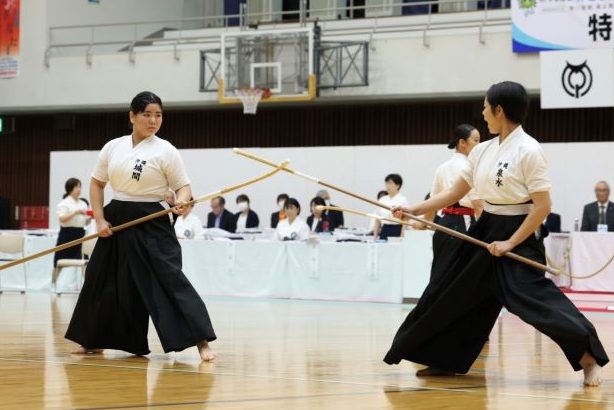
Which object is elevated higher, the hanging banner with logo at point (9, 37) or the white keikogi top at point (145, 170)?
the hanging banner with logo at point (9, 37)

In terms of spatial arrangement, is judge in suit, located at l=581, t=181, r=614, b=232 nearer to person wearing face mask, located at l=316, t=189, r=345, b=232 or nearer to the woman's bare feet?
person wearing face mask, located at l=316, t=189, r=345, b=232

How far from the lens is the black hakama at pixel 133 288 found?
6.24 meters

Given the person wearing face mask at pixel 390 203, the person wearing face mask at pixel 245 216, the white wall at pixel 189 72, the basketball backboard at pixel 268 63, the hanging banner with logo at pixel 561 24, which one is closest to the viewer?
the person wearing face mask at pixel 390 203

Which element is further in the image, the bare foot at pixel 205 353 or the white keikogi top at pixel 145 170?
the white keikogi top at pixel 145 170

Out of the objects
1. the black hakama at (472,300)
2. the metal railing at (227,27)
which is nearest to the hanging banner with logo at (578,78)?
the metal railing at (227,27)

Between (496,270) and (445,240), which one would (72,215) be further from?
(496,270)

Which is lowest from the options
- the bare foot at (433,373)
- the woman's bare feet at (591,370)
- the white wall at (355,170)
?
the bare foot at (433,373)

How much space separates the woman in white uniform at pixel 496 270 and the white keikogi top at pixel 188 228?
9.69 m

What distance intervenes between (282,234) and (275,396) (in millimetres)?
9949

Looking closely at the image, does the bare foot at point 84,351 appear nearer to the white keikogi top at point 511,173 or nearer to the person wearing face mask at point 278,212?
the white keikogi top at point 511,173

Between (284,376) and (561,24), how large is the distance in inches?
502

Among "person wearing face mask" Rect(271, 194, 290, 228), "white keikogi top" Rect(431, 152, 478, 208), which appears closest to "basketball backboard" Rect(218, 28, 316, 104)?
"person wearing face mask" Rect(271, 194, 290, 228)

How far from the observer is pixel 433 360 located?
5.55 metres

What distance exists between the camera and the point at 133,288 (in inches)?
251
